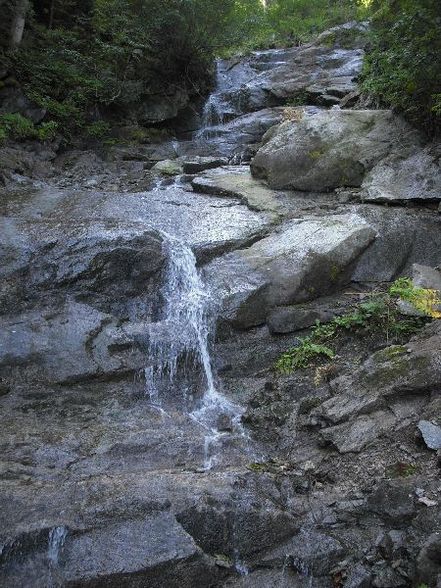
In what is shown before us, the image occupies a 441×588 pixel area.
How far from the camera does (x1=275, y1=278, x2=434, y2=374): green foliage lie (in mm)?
6430

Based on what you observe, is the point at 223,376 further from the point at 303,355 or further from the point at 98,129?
the point at 98,129

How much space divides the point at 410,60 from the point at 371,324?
5.12 meters

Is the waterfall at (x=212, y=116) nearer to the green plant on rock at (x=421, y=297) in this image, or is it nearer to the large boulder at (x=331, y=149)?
the large boulder at (x=331, y=149)

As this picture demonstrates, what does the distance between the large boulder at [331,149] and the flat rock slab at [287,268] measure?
70.8 inches

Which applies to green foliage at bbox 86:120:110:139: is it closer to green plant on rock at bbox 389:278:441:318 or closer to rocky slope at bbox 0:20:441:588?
rocky slope at bbox 0:20:441:588

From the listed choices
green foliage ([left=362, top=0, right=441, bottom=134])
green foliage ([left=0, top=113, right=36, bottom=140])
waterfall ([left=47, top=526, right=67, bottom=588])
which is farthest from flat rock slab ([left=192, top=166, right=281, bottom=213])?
waterfall ([left=47, top=526, right=67, bottom=588])

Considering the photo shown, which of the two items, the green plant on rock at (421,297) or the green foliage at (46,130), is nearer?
the green plant on rock at (421,297)

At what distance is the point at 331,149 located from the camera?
960cm

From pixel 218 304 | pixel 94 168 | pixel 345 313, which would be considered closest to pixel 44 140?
pixel 94 168

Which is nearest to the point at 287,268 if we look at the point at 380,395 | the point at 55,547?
the point at 380,395

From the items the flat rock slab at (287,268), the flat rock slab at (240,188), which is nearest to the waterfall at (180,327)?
the flat rock slab at (287,268)

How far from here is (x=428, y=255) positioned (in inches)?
307

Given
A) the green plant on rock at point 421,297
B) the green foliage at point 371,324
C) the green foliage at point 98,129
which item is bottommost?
the green foliage at point 371,324

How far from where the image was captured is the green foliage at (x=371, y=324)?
21.1 ft
